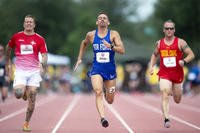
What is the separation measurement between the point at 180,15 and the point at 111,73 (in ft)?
156

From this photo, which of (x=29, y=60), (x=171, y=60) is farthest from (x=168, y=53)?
(x=29, y=60)

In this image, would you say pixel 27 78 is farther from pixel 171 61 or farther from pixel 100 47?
pixel 171 61

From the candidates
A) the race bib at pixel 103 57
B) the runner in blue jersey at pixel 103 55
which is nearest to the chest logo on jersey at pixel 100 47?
the runner in blue jersey at pixel 103 55

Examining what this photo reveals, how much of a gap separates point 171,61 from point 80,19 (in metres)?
79.6

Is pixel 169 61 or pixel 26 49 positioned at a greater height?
pixel 26 49

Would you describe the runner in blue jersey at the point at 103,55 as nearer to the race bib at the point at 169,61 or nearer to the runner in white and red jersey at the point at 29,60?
the runner in white and red jersey at the point at 29,60

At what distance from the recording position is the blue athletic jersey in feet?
43.4

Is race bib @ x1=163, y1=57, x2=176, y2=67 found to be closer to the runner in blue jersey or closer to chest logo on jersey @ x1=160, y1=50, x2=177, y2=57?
chest logo on jersey @ x1=160, y1=50, x2=177, y2=57

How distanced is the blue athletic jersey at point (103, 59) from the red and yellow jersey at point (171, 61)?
1.31m

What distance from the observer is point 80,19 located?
93.4 metres

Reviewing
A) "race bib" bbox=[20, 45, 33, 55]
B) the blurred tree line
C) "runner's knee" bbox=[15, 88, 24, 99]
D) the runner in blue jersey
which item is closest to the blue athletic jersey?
the runner in blue jersey

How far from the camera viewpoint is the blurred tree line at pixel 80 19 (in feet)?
197

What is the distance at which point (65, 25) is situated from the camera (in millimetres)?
94500

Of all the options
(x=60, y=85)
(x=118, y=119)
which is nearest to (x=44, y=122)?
(x=118, y=119)
